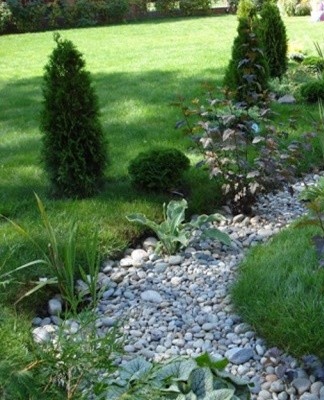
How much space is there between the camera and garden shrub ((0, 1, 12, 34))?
18469 mm

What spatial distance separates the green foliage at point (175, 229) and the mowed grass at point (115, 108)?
220 mm

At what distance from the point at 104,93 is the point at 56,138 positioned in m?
4.02

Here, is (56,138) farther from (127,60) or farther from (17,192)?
(127,60)

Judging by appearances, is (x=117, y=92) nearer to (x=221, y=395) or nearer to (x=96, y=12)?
(x=221, y=395)

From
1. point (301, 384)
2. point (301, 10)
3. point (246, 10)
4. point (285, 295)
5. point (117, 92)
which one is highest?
point (246, 10)

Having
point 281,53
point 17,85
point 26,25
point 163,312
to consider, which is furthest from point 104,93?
point 26,25

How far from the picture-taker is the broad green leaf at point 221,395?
2.48 m

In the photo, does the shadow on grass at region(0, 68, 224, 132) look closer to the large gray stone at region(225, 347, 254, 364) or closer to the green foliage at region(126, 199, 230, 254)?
the green foliage at region(126, 199, 230, 254)

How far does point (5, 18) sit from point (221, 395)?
1774cm

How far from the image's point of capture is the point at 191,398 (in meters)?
2.53

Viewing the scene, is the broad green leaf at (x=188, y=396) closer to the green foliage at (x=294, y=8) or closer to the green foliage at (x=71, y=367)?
the green foliage at (x=71, y=367)

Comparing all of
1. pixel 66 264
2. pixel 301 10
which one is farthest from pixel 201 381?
pixel 301 10

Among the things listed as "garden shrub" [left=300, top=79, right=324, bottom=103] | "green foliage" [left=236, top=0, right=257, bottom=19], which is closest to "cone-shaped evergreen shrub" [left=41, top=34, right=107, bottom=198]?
"green foliage" [left=236, top=0, right=257, bottom=19]

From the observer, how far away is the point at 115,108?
7875 mm
